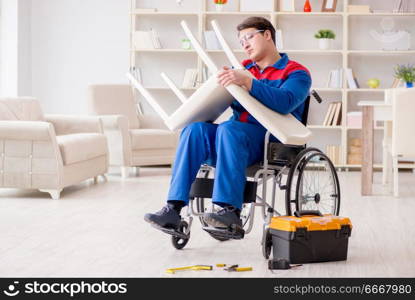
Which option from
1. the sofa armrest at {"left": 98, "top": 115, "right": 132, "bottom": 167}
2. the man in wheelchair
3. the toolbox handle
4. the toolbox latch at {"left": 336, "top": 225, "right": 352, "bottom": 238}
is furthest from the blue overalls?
the sofa armrest at {"left": 98, "top": 115, "right": 132, "bottom": 167}

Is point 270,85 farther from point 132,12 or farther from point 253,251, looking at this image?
point 132,12

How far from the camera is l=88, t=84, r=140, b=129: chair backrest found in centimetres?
715

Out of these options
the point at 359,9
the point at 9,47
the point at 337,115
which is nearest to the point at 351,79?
the point at 337,115

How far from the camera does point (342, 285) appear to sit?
277cm

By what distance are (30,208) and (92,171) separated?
50.2 inches

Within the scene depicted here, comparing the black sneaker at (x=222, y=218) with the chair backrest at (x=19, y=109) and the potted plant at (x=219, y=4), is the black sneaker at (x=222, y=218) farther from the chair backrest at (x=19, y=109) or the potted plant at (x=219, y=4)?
the potted plant at (x=219, y=4)

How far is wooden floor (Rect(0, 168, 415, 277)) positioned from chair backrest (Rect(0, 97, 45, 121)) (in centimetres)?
55

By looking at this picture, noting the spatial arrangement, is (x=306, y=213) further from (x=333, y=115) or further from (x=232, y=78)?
(x=333, y=115)

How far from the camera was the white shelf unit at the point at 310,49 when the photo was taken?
8070 mm

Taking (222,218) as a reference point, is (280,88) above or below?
above

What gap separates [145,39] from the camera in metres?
8.14

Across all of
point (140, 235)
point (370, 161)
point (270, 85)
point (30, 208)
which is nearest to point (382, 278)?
point (270, 85)

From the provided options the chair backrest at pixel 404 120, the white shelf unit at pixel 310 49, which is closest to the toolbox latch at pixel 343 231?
the chair backrest at pixel 404 120

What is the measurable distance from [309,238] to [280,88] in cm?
65
